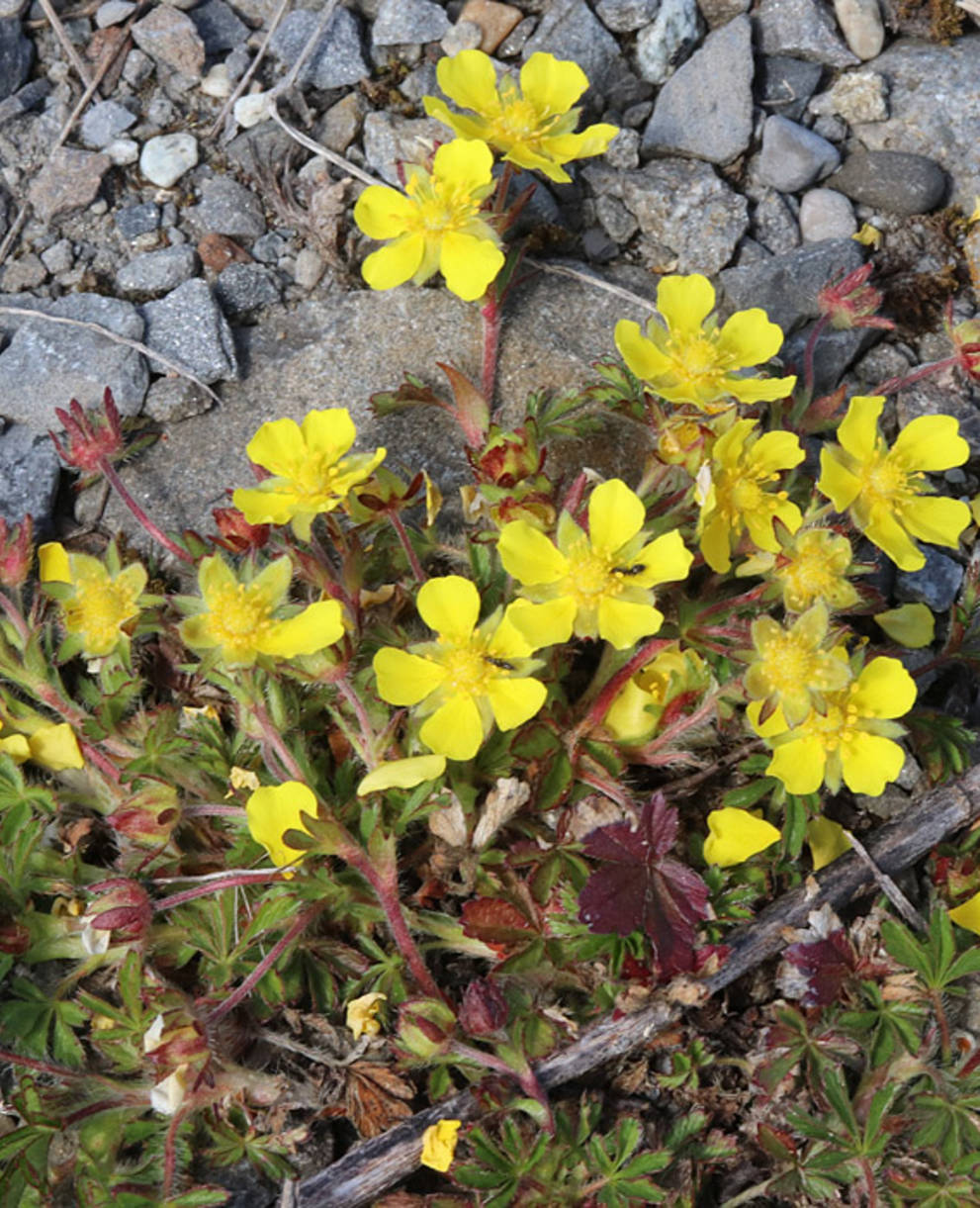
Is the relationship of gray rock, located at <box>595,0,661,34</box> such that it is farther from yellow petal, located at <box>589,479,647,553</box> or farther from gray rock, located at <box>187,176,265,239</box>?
yellow petal, located at <box>589,479,647,553</box>

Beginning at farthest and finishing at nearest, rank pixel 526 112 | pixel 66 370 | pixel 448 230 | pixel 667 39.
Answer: pixel 667 39 < pixel 66 370 < pixel 526 112 < pixel 448 230

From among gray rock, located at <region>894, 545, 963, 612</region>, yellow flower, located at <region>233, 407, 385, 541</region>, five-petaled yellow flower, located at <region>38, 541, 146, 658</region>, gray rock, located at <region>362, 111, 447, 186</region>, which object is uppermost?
gray rock, located at <region>362, 111, 447, 186</region>

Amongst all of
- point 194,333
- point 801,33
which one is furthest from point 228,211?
point 801,33

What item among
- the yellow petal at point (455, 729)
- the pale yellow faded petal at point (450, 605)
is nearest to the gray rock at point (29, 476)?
the pale yellow faded petal at point (450, 605)

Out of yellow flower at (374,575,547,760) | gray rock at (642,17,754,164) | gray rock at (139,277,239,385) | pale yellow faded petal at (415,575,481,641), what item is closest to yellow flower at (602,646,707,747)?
yellow flower at (374,575,547,760)

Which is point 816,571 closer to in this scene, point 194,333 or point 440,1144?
point 440,1144

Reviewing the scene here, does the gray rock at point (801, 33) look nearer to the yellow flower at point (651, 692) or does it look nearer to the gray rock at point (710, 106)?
the gray rock at point (710, 106)
